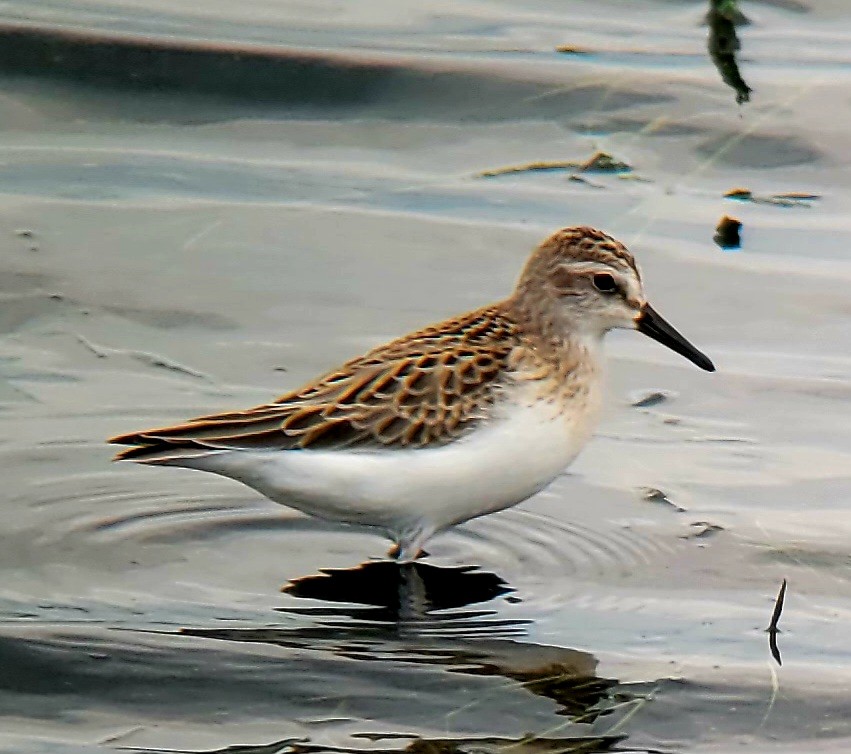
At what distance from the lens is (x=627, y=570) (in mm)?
5605

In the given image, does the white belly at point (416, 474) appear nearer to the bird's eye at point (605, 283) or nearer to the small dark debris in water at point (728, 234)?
the bird's eye at point (605, 283)

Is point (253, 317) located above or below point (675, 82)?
below

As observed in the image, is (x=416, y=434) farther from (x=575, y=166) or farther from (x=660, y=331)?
(x=575, y=166)

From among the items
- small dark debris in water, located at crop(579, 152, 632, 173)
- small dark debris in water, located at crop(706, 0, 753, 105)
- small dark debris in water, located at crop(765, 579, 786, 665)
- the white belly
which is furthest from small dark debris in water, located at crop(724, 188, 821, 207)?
small dark debris in water, located at crop(765, 579, 786, 665)

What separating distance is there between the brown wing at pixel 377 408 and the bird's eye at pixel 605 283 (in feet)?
1.12

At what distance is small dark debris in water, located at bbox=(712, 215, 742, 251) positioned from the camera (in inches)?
324

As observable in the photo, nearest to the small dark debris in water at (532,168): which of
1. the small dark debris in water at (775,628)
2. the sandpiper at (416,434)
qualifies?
the sandpiper at (416,434)

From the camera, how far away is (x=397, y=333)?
24.2 ft

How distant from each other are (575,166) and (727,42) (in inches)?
70.0

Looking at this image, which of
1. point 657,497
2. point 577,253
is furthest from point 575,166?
point 657,497

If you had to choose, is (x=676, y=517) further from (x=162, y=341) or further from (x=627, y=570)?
(x=162, y=341)

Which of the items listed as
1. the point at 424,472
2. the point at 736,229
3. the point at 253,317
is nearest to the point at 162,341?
the point at 253,317

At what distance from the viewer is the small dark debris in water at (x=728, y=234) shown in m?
8.22

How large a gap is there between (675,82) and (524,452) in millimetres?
4533
